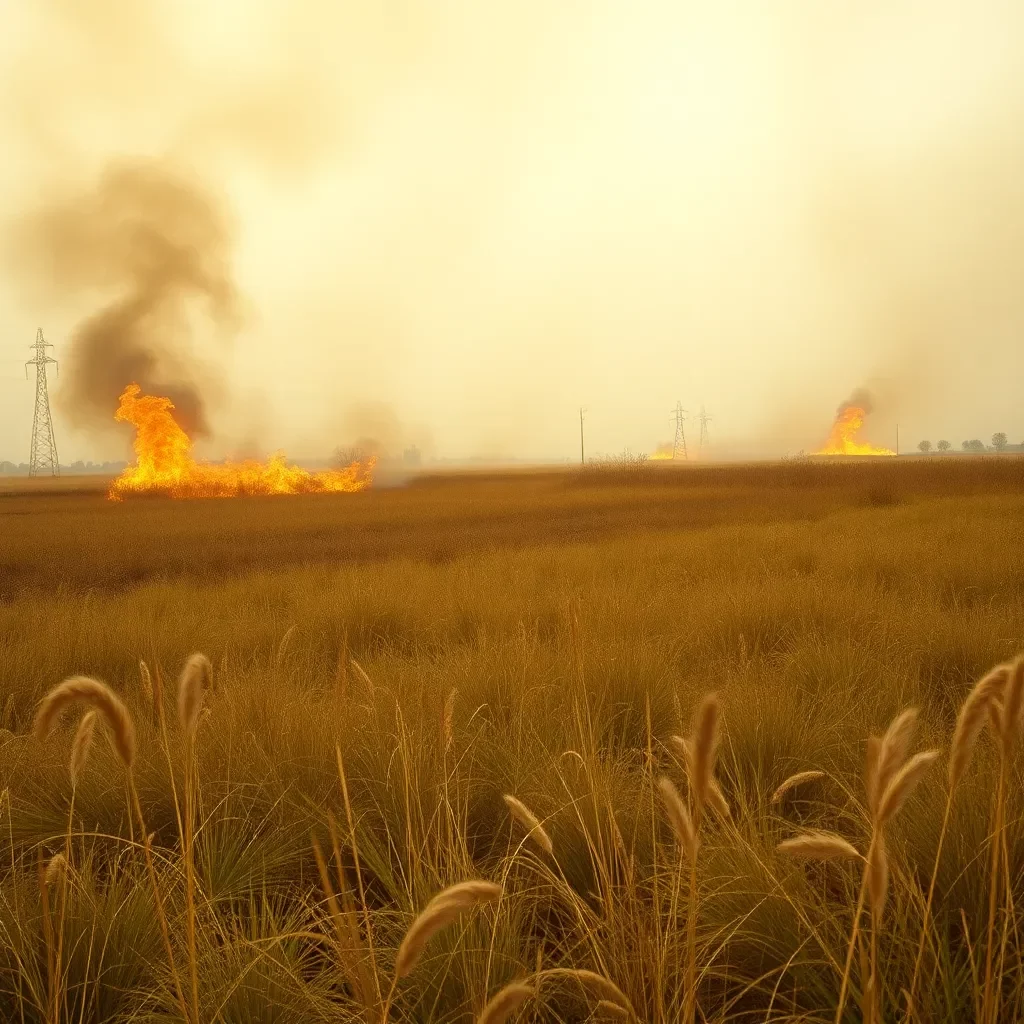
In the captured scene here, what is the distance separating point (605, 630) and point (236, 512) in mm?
21176

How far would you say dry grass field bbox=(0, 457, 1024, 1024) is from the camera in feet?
4.99

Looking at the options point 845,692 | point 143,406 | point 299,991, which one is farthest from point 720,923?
point 143,406

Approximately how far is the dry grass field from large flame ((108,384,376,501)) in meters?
31.3

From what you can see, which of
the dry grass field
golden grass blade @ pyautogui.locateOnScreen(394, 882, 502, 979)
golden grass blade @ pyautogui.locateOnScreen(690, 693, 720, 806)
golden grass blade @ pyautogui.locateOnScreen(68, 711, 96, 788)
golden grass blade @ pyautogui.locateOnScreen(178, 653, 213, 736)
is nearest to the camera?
golden grass blade @ pyautogui.locateOnScreen(394, 882, 502, 979)

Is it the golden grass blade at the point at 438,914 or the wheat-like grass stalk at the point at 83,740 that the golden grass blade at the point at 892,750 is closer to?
the golden grass blade at the point at 438,914

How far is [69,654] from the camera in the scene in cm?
566

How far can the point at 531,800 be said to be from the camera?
270 centimetres

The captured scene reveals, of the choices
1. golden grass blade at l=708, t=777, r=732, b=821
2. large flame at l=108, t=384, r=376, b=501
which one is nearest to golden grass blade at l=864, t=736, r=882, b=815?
golden grass blade at l=708, t=777, r=732, b=821

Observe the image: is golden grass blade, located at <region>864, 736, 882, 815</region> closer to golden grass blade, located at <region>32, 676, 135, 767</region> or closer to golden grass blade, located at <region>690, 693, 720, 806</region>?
golden grass blade, located at <region>690, 693, 720, 806</region>

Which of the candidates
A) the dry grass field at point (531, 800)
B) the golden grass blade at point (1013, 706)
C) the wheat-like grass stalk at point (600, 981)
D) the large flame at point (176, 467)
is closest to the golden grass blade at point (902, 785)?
the dry grass field at point (531, 800)

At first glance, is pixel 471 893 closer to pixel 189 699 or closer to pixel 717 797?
pixel 189 699

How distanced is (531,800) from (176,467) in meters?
43.9

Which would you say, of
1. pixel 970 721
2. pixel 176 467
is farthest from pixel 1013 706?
pixel 176 467

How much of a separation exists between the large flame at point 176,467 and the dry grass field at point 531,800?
103 ft
